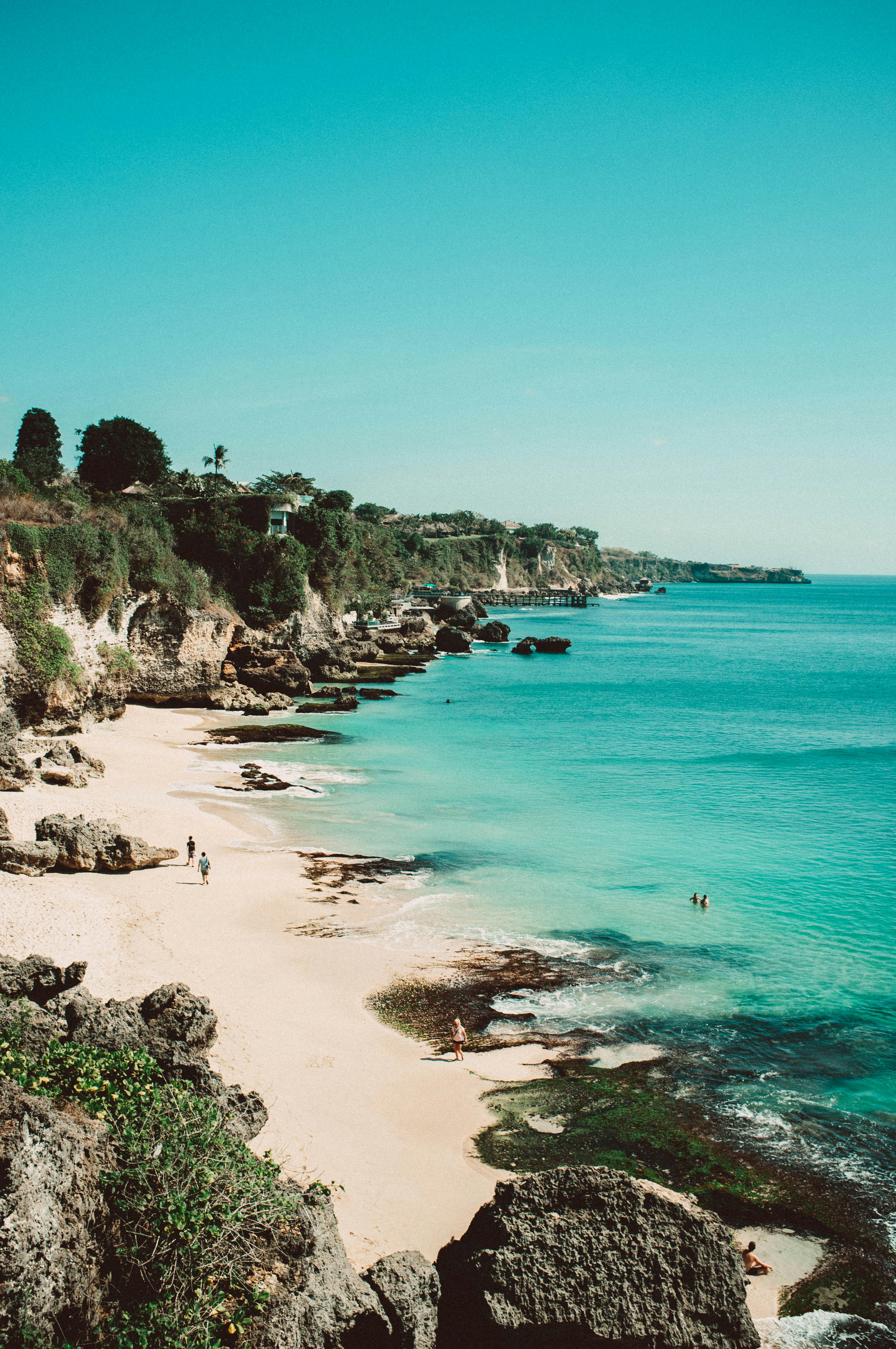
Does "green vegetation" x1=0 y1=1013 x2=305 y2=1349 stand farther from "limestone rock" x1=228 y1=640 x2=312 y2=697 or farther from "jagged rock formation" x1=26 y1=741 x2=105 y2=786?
"limestone rock" x1=228 y1=640 x2=312 y2=697

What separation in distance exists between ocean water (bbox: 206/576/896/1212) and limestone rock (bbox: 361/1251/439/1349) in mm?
7155

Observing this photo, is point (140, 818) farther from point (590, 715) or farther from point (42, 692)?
point (590, 715)

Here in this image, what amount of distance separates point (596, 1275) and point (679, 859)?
19183 millimetres

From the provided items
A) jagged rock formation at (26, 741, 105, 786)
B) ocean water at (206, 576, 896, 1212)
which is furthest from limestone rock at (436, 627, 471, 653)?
jagged rock formation at (26, 741, 105, 786)

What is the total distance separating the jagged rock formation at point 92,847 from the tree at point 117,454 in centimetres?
3805

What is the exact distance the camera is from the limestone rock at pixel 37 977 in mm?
12070

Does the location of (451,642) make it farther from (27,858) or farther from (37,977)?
(37,977)

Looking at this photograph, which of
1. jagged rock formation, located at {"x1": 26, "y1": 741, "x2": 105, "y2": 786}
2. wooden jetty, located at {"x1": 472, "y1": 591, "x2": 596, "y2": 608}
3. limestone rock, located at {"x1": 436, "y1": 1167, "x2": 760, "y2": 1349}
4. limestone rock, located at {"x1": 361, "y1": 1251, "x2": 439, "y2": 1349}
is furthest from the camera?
wooden jetty, located at {"x1": 472, "y1": 591, "x2": 596, "y2": 608}

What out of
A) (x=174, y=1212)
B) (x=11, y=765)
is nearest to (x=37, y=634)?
(x=11, y=765)

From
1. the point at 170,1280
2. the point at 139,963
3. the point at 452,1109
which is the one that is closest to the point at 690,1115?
the point at 452,1109

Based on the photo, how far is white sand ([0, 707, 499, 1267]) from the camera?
36.0 ft

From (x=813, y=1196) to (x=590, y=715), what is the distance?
4071 cm

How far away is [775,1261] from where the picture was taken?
1002 centimetres

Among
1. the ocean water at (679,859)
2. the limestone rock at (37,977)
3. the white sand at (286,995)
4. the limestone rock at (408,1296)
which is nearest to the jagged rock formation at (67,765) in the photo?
the white sand at (286,995)
